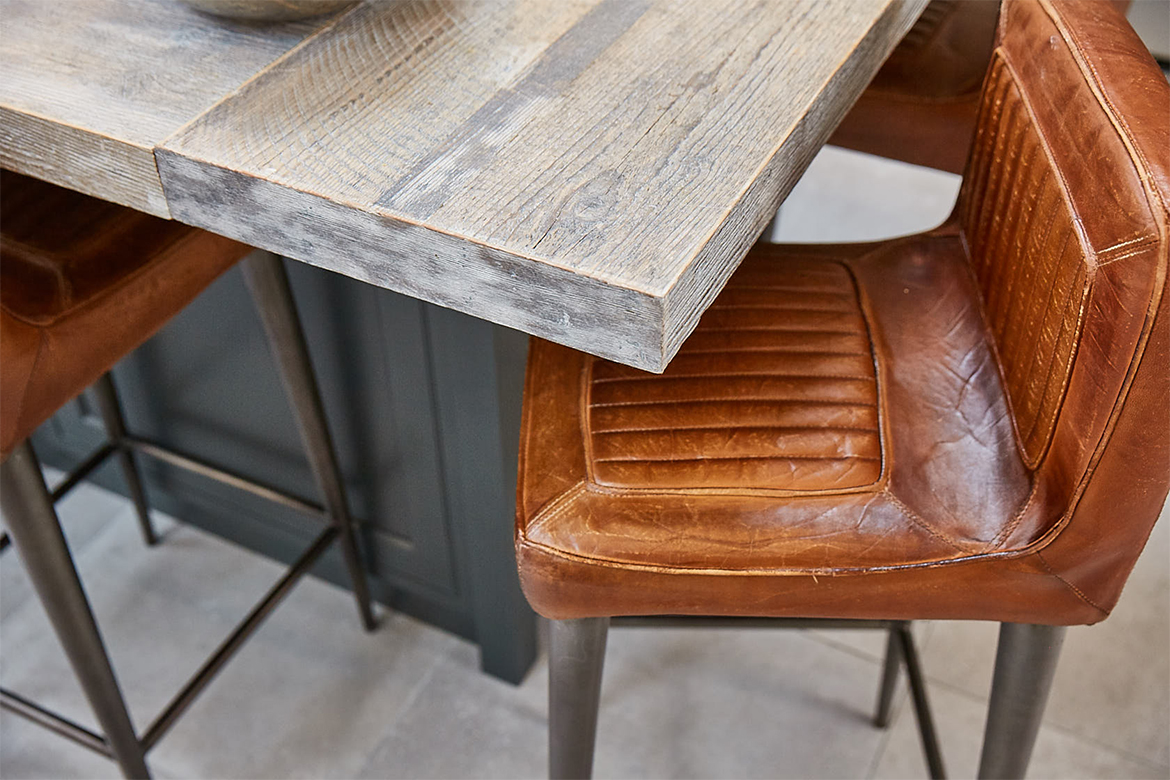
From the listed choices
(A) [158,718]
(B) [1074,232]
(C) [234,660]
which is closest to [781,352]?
(B) [1074,232]

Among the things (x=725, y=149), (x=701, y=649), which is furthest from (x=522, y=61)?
(x=701, y=649)

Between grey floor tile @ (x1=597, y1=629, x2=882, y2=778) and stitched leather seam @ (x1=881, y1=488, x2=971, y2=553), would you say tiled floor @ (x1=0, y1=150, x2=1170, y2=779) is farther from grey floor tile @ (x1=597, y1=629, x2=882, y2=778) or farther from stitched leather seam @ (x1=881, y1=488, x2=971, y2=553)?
stitched leather seam @ (x1=881, y1=488, x2=971, y2=553)

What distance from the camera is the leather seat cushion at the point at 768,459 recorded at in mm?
793

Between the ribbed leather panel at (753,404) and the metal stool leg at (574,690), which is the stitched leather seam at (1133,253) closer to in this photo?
the ribbed leather panel at (753,404)

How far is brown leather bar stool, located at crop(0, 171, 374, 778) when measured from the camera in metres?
0.90

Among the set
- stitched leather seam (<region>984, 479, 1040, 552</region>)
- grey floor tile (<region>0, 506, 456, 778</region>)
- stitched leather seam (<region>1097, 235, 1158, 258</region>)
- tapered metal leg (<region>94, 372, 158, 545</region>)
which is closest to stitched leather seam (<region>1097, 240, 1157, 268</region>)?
stitched leather seam (<region>1097, 235, 1158, 258</region>)

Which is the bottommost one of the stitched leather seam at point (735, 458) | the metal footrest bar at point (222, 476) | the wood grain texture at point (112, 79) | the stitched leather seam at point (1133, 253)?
the metal footrest bar at point (222, 476)

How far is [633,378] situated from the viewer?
0.90m

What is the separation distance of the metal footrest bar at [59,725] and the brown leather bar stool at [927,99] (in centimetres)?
112

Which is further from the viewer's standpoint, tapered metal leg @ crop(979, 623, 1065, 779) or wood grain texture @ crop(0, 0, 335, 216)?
tapered metal leg @ crop(979, 623, 1065, 779)

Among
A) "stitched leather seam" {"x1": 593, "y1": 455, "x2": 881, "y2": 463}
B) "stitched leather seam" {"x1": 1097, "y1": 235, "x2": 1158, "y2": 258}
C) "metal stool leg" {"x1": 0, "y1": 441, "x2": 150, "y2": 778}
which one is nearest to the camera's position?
"stitched leather seam" {"x1": 1097, "y1": 235, "x2": 1158, "y2": 258}

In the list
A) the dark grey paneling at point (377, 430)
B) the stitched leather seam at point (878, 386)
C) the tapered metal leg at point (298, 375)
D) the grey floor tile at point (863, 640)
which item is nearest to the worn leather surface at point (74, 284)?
the tapered metal leg at point (298, 375)

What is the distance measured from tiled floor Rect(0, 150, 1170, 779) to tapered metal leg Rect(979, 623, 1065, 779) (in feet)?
1.51

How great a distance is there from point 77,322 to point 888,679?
1002mm
